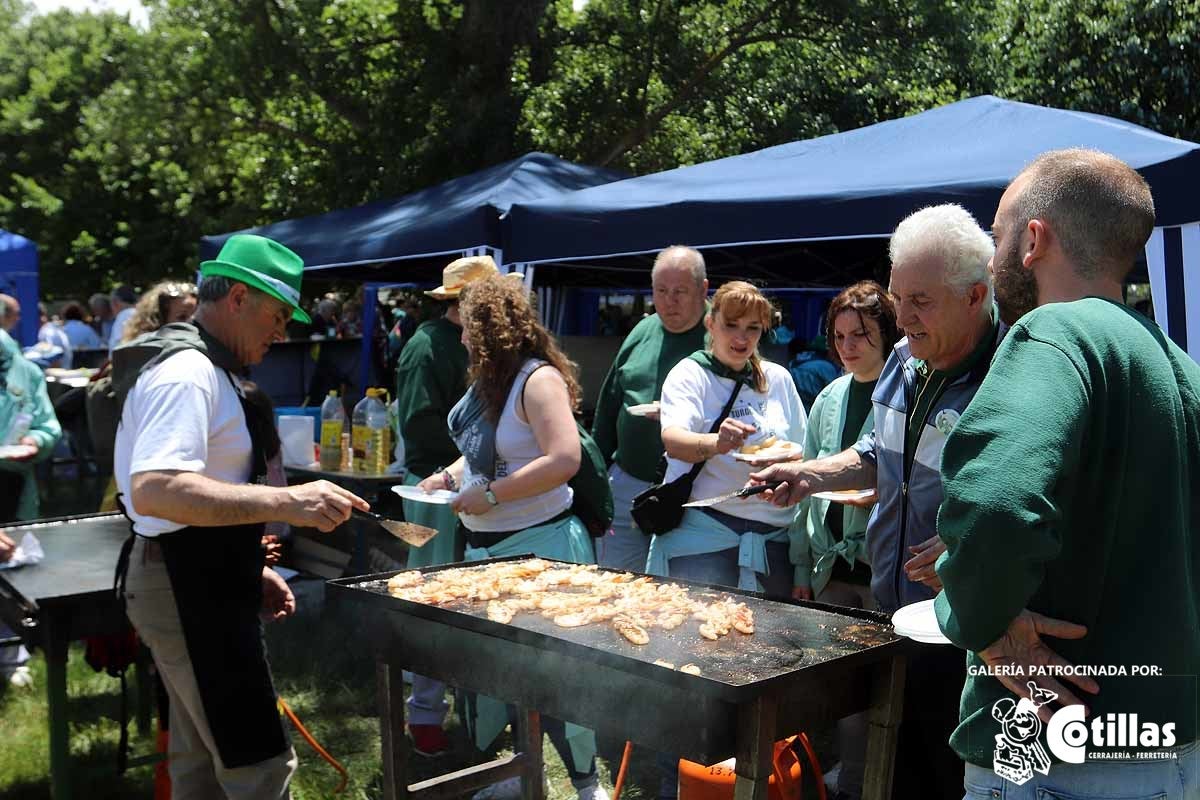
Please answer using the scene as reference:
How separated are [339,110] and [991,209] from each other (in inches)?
475

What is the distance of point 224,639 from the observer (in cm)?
280

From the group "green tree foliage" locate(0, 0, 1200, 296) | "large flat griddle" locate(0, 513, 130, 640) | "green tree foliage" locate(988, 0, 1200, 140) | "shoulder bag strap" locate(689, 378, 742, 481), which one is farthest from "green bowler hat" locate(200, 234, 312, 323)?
"green tree foliage" locate(988, 0, 1200, 140)

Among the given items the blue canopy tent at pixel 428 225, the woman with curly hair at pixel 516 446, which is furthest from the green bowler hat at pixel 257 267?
the blue canopy tent at pixel 428 225

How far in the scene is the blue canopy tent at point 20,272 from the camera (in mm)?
12477

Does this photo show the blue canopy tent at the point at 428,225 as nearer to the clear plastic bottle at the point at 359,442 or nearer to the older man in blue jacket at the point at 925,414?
the clear plastic bottle at the point at 359,442

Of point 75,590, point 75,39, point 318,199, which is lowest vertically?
point 75,590

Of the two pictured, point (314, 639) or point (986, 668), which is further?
point (314, 639)

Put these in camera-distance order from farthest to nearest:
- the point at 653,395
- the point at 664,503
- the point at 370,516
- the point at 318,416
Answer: the point at 318,416 < the point at 653,395 < the point at 664,503 < the point at 370,516

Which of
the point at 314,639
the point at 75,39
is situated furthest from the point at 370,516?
the point at 75,39

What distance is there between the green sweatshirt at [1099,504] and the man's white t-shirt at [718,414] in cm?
225

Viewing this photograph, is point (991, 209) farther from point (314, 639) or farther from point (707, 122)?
point (707, 122)

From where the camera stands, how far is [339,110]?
573 inches

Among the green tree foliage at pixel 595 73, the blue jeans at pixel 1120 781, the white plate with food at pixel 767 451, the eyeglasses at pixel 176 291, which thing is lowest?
the blue jeans at pixel 1120 781

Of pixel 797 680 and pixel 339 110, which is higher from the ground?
pixel 339 110
